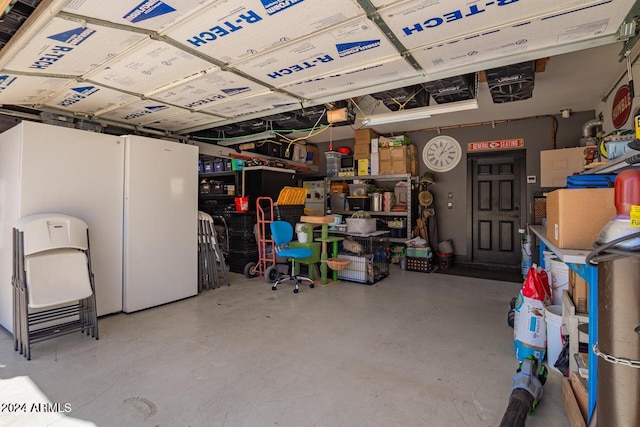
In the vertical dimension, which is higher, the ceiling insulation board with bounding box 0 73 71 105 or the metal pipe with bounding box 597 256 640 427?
the ceiling insulation board with bounding box 0 73 71 105

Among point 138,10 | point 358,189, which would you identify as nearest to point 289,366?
point 138,10

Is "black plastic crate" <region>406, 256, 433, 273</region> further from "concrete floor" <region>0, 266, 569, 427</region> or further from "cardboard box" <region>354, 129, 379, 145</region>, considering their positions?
"cardboard box" <region>354, 129, 379, 145</region>

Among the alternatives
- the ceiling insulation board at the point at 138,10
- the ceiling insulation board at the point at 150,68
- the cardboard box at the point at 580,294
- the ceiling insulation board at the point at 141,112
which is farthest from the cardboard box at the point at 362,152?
the ceiling insulation board at the point at 138,10

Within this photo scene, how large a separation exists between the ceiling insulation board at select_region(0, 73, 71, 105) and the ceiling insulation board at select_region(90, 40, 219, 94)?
0.45 meters

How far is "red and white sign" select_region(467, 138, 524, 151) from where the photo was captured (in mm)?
5939

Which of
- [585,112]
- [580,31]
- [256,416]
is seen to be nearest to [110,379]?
[256,416]

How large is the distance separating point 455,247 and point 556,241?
16.1 ft

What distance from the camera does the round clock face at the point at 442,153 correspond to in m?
6.55

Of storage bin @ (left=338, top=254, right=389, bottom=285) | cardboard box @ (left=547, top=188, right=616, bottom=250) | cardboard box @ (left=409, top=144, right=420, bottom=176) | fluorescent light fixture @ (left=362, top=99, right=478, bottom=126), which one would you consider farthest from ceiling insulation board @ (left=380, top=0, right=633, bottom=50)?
cardboard box @ (left=409, top=144, right=420, bottom=176)

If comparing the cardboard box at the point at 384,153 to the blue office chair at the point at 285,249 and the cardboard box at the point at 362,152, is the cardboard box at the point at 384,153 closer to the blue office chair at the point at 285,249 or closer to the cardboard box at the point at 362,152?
the cardboard box at the point at 362,152

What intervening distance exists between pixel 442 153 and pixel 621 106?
3.10 metres

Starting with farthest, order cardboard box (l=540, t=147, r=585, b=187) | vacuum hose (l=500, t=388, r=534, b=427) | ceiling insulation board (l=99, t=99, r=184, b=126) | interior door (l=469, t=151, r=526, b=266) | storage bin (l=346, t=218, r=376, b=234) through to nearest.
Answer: interior door (l=469, t=151, r=526, b=266)
storage bin (l=346, t=218, r=376, b=234)
cardboard box (l=540, t=147, r=585, b=187)
ceiling insulation board (l=99, t=99, r=184, b=126)
vacuum hose (l=500, t=388, r=534, b=427)

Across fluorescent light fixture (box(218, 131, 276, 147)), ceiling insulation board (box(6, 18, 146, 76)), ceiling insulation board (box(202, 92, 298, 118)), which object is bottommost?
ceiling insulation board (box(6, 18, 146, 76))

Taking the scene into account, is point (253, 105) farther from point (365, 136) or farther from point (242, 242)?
point (365, 136)
